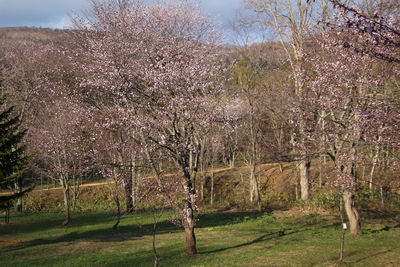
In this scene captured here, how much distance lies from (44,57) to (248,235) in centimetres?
1993

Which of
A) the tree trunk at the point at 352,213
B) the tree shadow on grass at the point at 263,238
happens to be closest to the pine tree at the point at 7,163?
the tree shadow on grass at the point at 263,238

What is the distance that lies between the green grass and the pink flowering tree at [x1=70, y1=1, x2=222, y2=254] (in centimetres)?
160

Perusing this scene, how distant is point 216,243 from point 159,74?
18.7 ft

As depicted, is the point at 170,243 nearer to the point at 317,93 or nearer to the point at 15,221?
the point at 317,93

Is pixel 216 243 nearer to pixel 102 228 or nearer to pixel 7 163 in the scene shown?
pixel 102 228

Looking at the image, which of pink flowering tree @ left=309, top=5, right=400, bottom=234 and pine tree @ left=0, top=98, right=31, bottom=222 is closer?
pink flowering tree @ left=309, top=5, right=400, bottom=234

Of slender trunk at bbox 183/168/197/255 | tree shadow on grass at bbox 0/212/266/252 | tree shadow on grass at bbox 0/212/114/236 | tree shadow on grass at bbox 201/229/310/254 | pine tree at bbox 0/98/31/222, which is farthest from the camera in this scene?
tree shadow on grass at bbox 0/212/114/236

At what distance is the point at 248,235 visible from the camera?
14234 millimetres

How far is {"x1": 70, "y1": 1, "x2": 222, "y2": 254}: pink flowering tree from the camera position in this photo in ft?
36.4

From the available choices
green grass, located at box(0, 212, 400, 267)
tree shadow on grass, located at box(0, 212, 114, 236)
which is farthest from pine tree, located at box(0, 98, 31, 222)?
tree shadow on grass, located at box(0, 212, 114, 236)

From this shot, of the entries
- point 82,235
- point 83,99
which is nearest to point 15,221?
point 82,235

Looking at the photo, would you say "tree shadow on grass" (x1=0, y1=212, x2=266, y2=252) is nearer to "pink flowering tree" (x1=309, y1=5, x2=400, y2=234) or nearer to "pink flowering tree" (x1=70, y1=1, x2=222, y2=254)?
"pink flowering tree" (x1=70, y1=1, x2=222, y2=254)

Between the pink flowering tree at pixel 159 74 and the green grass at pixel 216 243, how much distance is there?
1603 millimetres

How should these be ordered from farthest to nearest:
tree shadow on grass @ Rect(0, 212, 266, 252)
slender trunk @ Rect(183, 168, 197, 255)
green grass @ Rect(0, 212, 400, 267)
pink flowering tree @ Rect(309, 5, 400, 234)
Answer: tree shadow on grass @ Rect(0, 212, 266, 252) → slender trunk @ Rect(183, 168, 197, 255) → green grass @ Rect(0, 212, 400, 267) → pink flowering tree @ Rect(309, 5, 400, 234)
